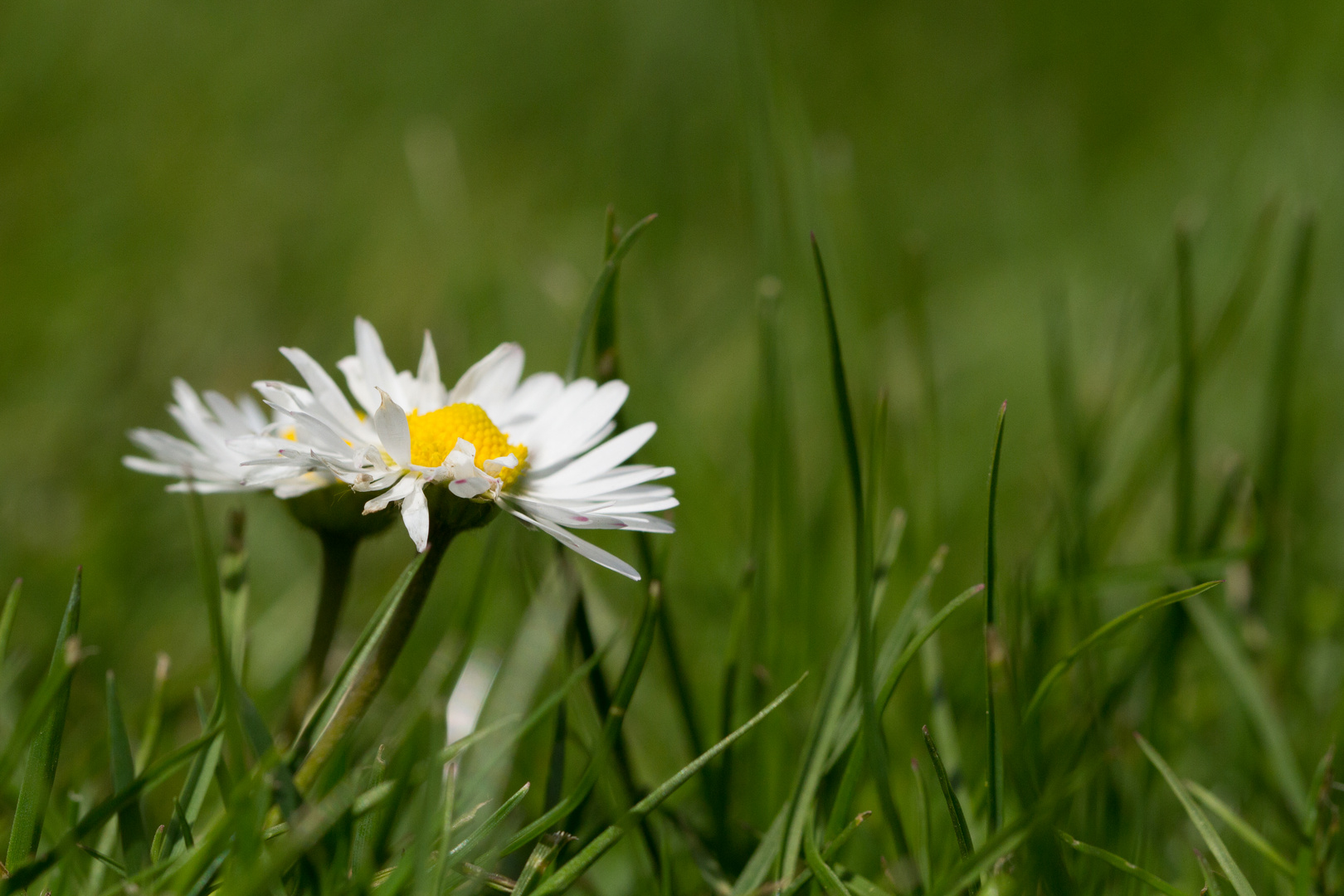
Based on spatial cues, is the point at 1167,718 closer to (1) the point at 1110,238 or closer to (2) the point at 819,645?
(2) the point at 819,645

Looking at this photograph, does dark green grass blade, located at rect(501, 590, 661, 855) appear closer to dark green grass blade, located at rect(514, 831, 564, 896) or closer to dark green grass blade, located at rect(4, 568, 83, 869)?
dark green grass blade, located at rect(514, 831, 564, 896)

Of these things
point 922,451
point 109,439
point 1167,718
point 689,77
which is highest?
point 689,77

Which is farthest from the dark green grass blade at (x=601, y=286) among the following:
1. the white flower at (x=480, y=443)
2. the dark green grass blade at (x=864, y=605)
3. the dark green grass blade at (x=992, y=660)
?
the dark green grass blade at (x=992, y=660)

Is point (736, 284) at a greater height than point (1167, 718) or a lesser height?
greater

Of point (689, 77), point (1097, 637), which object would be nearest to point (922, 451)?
point (1097, 637)

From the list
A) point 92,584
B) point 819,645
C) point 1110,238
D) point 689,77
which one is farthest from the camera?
point 689,77

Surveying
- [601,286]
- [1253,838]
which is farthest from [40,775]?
[1253,838]
